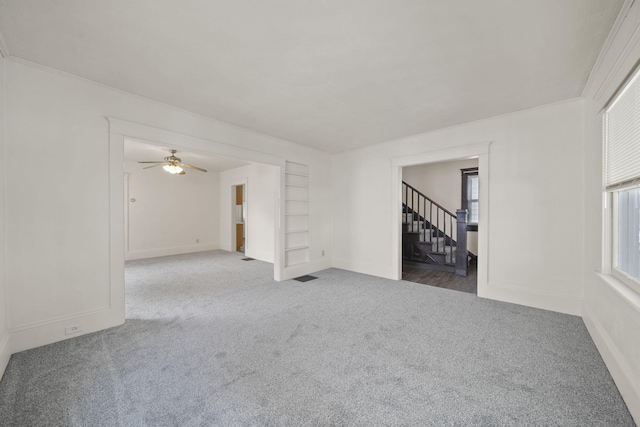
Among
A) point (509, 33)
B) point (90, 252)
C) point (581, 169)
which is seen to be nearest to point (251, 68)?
point (509, 33)

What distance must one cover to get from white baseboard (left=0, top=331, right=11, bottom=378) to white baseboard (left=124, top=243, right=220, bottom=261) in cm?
454

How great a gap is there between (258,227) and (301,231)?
211 cm

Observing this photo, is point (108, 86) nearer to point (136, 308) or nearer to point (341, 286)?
point (136, 308)

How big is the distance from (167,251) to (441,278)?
677 centimetres

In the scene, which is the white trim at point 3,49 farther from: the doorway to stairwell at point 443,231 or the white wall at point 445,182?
the white wall at point 445,182

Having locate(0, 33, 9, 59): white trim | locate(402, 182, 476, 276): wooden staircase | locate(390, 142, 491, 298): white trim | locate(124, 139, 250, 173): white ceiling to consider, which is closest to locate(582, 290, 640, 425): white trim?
locate(390, 142, 491, 298): white trim

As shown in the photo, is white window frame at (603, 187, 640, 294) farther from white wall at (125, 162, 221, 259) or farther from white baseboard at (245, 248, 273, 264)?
white wall at (125, 162, 221, 259)

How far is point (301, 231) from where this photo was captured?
5031 mm

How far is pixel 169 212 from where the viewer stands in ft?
23.6

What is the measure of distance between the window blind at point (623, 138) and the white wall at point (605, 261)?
0.09 meters

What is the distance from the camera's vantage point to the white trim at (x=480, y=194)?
3576mm

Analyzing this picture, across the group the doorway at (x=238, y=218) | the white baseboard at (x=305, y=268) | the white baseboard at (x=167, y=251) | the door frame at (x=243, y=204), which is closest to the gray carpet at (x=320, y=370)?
the white baseboard at (x=305, y=268)

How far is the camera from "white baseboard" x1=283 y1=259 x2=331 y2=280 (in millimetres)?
4654

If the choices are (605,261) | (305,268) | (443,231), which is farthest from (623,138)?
(443,231)
